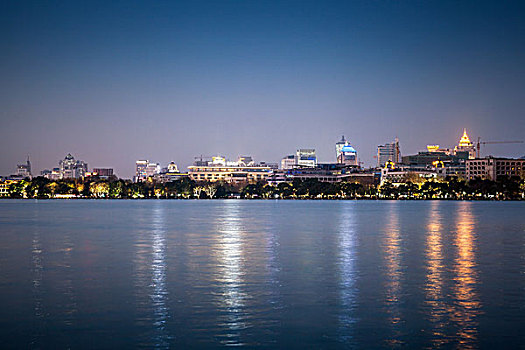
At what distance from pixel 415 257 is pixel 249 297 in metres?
13.9

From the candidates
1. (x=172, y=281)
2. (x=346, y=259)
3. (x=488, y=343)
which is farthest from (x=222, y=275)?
(x=488, y=343)

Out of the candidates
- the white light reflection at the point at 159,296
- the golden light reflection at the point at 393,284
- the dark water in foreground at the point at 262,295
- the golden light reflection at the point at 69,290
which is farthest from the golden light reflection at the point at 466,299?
the golden light reflection at the point at 69,290

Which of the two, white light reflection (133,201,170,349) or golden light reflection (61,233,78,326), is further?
golden light reflection (61,233,78,326)

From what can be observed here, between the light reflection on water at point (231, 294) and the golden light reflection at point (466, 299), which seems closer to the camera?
the golden light reflection at point (466, 299)

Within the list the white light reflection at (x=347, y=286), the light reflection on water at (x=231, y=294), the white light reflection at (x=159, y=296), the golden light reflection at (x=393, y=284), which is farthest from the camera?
the white light reflection at (x=347, y=286)

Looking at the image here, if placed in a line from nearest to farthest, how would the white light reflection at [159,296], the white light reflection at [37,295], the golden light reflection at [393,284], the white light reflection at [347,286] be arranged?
the white light reflection at [159,296], the white light reflection at [37,295], the golden light reflection at [393,284], the white light reflection at [347,286]

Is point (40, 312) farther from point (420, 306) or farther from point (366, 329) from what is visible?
point (420, 306)

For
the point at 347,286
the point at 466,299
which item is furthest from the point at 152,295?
the point at 466,299

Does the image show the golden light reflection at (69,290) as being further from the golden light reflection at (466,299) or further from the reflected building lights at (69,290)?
the golden light reflection at (466,299)

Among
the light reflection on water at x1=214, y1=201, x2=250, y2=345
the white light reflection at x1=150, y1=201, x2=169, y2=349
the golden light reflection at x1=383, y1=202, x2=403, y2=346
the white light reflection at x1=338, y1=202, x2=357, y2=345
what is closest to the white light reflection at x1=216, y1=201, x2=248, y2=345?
the light reflection on water at x1=214, y1=201, x2=250, y2=345

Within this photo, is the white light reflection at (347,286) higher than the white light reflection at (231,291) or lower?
lower

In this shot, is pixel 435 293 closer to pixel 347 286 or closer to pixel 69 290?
pixel 347 286

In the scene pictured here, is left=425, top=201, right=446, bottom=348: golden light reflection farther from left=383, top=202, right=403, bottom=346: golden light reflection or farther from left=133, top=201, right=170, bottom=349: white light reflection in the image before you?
left=133, top=201, right=170, bottom=349: white light reflection

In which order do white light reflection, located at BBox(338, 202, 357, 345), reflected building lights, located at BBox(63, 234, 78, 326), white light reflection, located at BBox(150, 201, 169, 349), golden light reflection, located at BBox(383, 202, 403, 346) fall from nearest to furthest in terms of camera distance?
white light reflection, located at BBox(150, 201, 169, 349) < golden light reflection, located at BBox(383, 202, 403, 346) < white light reflection, located at BBox(338, 202, 357, 345) < reflected building lights, located at BBox(63, 234, 78, 326)
